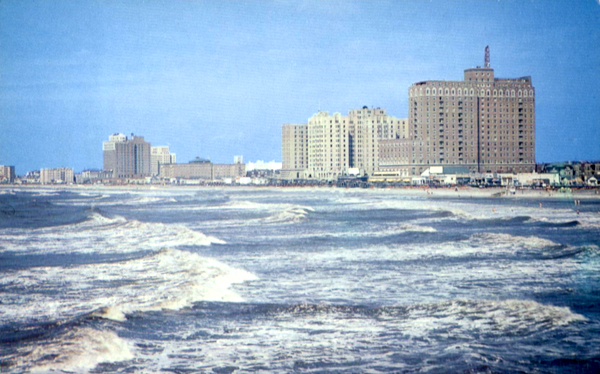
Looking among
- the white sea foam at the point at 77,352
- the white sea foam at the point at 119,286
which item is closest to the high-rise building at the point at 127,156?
the white sea foam at the point at 119,286

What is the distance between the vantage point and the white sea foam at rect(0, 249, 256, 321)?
10.4 meters

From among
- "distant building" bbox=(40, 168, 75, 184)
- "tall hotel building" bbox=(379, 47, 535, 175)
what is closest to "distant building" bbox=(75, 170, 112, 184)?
"distant building" bbox=(40, 168, 75, 184)

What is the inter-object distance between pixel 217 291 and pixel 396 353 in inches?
191

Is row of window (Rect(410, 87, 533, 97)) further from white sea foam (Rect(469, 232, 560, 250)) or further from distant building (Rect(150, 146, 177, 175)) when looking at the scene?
white sea foam (Rect(469, 232, 560, 250))

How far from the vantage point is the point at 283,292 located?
38.1 ft

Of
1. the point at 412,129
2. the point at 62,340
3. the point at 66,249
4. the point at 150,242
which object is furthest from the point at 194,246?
the point at 412,129

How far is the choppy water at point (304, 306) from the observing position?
25.2 feet

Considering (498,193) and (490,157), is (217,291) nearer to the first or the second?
(498,193)

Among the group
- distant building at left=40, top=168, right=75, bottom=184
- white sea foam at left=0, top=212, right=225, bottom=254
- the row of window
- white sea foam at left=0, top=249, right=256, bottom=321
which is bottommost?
white sea foam at left=0, top=212, right=225, bottom=254

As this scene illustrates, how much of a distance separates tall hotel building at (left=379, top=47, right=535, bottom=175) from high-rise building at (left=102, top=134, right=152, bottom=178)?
45.3 meters

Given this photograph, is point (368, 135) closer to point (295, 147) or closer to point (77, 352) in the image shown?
point (295, 147)

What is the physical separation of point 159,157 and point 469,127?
6492 centimetres

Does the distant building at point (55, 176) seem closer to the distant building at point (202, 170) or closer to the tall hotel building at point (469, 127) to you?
the distant building at point (202, 170)

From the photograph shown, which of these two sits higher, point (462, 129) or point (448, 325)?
point (462, 129)
